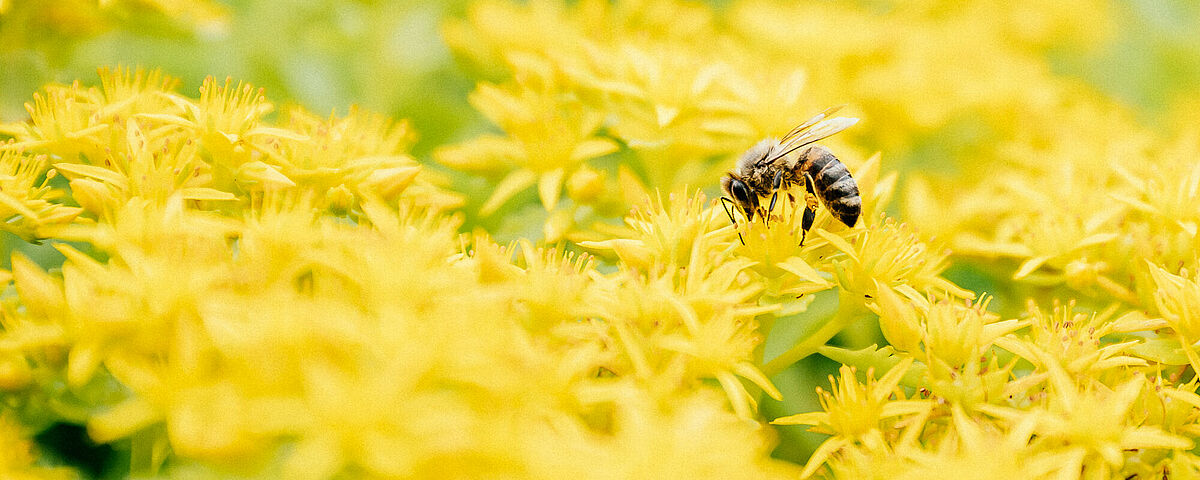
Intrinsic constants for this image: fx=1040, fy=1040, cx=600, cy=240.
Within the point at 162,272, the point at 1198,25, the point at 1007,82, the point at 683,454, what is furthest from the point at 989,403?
the point at 1198,25

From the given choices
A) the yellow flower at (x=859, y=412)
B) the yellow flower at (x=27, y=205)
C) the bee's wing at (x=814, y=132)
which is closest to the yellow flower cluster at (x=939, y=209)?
the yellow flower at (x=859, y=412)

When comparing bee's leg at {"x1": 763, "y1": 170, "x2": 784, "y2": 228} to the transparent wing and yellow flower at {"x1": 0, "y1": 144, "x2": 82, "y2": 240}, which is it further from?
yellow flower at {"x1": 0, "y1": 144, "x2": 82, "y2": 240}

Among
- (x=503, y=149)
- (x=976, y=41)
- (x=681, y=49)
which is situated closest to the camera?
(x=503, y=149)

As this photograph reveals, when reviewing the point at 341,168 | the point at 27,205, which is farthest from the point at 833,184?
the point at 27,205

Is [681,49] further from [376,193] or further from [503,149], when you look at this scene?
[376,193]

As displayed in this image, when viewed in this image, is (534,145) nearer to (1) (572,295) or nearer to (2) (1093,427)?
(1) (572,295)

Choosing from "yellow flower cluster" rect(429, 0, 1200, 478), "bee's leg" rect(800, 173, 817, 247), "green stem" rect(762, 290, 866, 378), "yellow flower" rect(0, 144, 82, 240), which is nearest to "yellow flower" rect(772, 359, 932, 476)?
"yellow flower cluster" rect(429, 0, 1200, 478)

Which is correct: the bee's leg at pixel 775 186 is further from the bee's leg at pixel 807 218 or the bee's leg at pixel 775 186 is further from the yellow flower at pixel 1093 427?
the yellow flower at pixel 1093 427
